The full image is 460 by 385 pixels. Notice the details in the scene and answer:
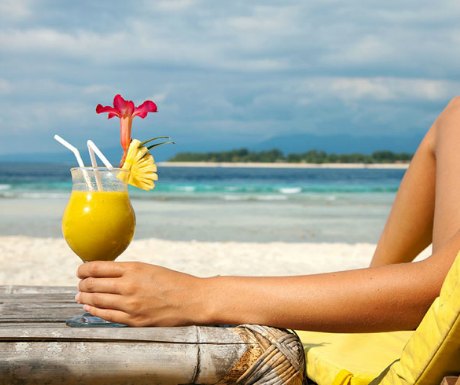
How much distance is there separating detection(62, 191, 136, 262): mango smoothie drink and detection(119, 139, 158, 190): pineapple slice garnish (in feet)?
0.17

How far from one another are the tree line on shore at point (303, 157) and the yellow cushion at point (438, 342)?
55093 millimetres

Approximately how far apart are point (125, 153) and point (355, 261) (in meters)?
6.61

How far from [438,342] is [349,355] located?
0.55 metres

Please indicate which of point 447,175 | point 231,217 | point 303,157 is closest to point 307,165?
point 303,157

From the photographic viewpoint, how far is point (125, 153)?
1355 mm

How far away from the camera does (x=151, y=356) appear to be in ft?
3.93

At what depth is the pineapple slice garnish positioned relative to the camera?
53.1 inches

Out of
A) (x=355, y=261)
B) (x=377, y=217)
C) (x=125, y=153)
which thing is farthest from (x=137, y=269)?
(x=377, y=217)

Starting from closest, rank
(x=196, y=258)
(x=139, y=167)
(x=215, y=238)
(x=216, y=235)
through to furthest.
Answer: (x=139, y=167) < (x=196, y=258) < (x=215, y=238) < (x=216, y=235)

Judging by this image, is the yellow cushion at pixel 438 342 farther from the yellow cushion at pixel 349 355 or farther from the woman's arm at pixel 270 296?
the yellow cushion at pixel 349 355

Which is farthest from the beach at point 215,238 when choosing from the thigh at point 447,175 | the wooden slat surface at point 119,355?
the wooden slat surface at point 119,355

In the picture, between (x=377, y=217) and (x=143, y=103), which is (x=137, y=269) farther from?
(x=377, y=217)

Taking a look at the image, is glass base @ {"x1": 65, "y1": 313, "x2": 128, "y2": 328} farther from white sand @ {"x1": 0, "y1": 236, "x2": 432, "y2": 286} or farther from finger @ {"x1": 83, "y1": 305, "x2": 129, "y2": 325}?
white sand @ {"x1": 0, "y1": 236, "x2": 432, "y2": 286}

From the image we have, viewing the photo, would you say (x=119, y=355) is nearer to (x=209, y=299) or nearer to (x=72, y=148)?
(x=209, y=299)
